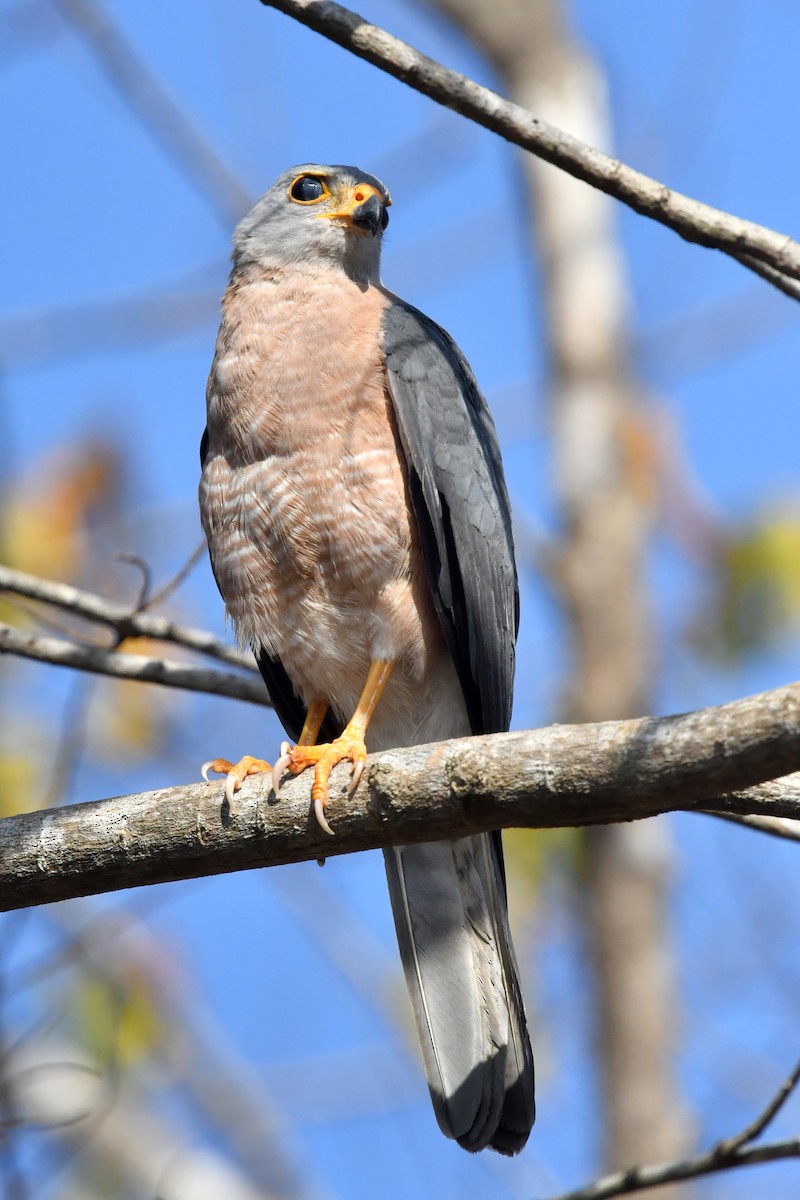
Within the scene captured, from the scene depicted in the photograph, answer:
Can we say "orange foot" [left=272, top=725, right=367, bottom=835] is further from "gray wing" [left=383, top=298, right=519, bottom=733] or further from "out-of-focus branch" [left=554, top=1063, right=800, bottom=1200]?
"out-of-focus branch" [left=554, top=1063, right=800, bottom=1200]

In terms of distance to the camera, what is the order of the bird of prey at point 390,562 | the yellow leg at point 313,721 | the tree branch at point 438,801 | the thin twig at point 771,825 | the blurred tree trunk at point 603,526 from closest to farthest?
the tree branch at point 438,801 → the thin twig at point 771,825 → the bird of prey at point 390,562 → the yellow leg at point 313,721 → the blurred tree trunk at point 603,526

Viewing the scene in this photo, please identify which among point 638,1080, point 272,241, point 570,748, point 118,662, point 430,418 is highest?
point 272,241

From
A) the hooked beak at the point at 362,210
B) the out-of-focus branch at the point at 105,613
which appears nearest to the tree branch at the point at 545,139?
the hooked beak at the point at 362,210

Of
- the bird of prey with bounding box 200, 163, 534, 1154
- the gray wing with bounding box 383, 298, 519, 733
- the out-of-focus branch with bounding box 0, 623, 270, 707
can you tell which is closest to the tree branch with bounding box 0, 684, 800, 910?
the bird of prey with bounding box 200, 163, 534, 1154

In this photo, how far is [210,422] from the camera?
14.9 feet

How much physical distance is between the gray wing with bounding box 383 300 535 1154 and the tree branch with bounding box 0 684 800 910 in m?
0.95

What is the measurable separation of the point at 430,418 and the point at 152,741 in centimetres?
512

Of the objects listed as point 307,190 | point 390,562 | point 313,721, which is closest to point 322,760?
point 390,562

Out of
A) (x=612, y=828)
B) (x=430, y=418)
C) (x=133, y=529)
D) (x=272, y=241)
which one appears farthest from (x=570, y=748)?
(x=133, y=529)

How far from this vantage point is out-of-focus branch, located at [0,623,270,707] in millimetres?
4320

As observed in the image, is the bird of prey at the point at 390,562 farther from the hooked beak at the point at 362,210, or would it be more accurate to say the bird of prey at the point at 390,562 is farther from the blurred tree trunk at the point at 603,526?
the blurred tree trunk at the point at 603,526

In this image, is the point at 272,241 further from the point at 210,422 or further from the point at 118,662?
the point at 118,662

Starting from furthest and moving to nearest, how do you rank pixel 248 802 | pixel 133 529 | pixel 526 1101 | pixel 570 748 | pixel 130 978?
pixel 130 978 → pixel 133 529 → pixel 526 1101 → pixel 248 802 → pixel 570 748

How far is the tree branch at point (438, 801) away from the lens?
2641 mm
